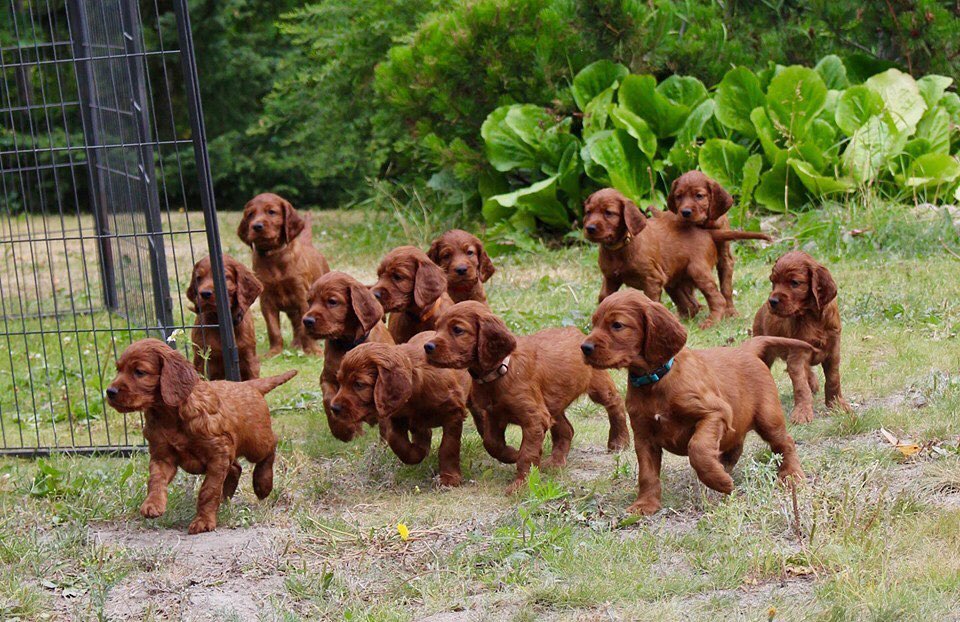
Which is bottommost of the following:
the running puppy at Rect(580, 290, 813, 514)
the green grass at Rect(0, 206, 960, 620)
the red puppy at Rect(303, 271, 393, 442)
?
the green grass at Rect(0, 206, 960, 620)

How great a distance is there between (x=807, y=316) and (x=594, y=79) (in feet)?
22.9

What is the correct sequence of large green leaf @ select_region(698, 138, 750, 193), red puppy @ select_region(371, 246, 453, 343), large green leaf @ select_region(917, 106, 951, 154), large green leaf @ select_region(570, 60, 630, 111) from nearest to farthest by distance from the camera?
red puppy @ select_region(371, 246, 453, 343)
large green leaf @ select_region(698, 138, 750, 193)
large green leaf @ select_region(917, 106, 951, 154)
large green leaf @ select_region(570, 60, 630, 111)

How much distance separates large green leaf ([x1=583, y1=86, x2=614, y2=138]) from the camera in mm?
12477

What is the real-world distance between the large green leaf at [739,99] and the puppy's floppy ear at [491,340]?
7346 mm

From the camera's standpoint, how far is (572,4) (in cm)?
1316

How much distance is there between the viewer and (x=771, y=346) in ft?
19.0

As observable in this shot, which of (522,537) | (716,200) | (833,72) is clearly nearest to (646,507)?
(522,537)

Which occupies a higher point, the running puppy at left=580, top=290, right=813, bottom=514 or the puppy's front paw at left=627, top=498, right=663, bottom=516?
the running puppy at left=580, top=290, right=813, bottom=514

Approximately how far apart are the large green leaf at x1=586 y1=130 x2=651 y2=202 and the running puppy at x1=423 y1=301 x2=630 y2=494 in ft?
19.5

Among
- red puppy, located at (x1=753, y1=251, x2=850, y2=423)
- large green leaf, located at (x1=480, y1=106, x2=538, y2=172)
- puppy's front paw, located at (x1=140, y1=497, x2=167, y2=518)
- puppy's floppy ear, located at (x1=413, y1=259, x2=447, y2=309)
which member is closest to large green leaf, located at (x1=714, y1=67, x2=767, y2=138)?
large green leaf, located at (x1=480, y1=106, x2=538, y2=172)

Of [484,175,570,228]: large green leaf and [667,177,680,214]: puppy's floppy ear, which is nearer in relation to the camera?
[667,177,680,214]: puppy's floppy ear

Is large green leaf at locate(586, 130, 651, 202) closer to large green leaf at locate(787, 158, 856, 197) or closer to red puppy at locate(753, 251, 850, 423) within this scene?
→ large green leaf at locate(787, 158, 856, 197)

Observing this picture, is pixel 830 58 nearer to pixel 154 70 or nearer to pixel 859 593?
pixel 859 593

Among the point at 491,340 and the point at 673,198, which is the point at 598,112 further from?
the point at 491,340
